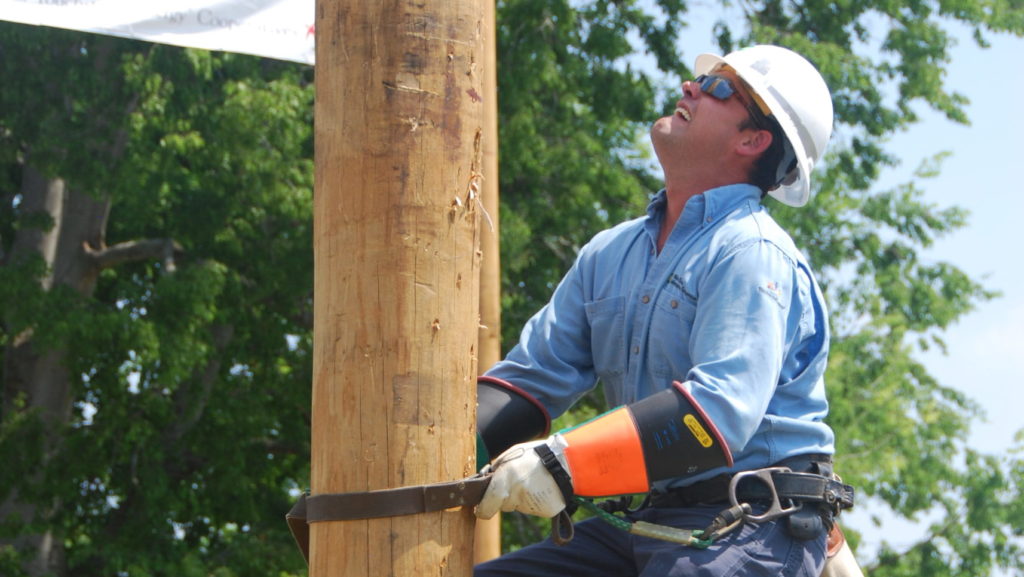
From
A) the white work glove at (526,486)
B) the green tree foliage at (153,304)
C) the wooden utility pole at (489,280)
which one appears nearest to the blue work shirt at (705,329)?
the white work glove at (526,486)

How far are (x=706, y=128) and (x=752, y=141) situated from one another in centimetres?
12

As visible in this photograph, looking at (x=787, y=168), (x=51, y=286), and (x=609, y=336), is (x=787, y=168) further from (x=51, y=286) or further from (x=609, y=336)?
(x=51, y=286)

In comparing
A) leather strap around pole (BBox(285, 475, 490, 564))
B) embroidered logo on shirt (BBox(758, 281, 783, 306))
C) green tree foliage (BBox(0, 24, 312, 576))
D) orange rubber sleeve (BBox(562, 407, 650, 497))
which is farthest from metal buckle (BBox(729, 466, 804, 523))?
green tree foliage (BBox(0, 24, 312, 576))

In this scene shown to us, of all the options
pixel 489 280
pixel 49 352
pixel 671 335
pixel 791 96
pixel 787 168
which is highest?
pixel 49 352

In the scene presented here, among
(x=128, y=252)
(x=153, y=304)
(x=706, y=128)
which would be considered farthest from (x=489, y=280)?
(x=128, y=252)

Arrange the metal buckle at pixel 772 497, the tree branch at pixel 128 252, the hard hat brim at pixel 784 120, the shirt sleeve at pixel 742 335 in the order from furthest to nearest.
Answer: the tree branch at pixel 128 252 < the hard hat brim at pixel 784 120 < the metal buckle at pixel 772 497 < the shirt sleeve at pixel 742 335

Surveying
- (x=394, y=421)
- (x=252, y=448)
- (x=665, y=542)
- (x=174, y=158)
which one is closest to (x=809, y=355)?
(x=665, y=542)

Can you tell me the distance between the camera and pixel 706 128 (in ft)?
11.3

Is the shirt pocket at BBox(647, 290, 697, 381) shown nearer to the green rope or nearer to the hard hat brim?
the green rope

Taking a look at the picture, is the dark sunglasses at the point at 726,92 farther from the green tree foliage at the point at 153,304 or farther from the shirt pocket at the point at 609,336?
the green tree foliage at the point at 153,304

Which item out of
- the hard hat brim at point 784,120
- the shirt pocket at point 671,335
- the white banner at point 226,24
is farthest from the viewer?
the white banner at point 226,24

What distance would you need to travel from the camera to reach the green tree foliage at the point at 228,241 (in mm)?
10977

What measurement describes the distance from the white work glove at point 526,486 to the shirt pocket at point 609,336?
19.4 inches

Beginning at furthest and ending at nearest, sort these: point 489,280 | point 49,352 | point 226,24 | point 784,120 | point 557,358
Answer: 1. point 49,352
2. point 226,24
3. point 489,280
4. point 557,358
5. point 784,120
